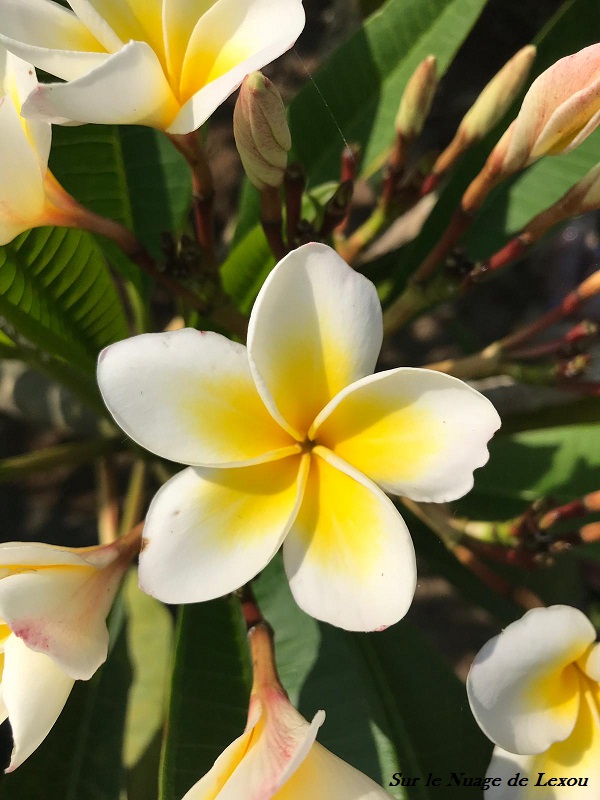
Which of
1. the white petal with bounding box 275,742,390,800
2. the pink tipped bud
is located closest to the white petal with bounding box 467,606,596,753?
the white petal with bounding box 275,742,390,800

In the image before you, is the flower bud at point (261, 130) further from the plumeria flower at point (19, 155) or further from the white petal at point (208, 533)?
the white petal at point (208, 533)

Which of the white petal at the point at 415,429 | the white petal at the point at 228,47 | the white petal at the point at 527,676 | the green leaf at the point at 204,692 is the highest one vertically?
the white petal at the point at 228,47

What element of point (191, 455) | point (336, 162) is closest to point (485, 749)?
point (191, 455)

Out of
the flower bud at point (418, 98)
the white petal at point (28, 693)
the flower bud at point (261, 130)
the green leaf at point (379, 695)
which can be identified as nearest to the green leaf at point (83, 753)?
the green leaf at point (379, 695)

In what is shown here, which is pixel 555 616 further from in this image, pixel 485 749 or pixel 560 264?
pixel 560 264

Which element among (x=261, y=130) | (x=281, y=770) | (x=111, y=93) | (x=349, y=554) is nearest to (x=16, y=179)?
(x=111, y=93)

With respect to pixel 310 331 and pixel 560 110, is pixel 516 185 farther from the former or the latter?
pixel 310 331

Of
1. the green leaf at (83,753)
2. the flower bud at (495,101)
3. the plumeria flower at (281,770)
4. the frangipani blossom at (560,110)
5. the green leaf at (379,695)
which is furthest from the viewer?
the green leaf at (83,753)
